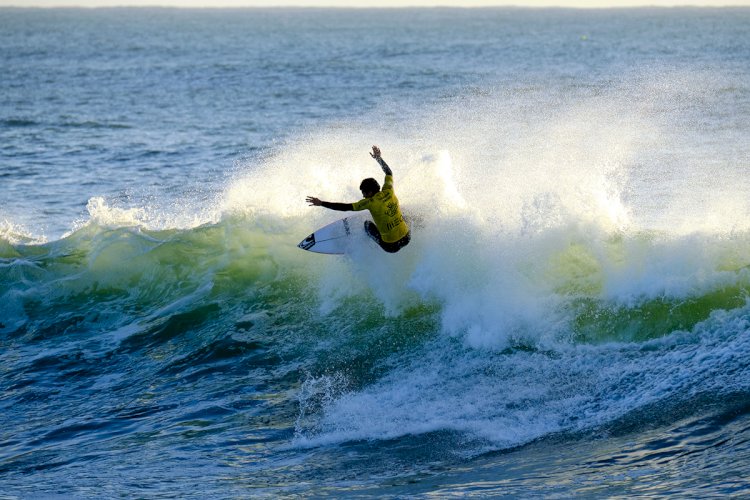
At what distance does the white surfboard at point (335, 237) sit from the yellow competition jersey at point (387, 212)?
81 cm

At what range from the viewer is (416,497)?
8039 millimetres

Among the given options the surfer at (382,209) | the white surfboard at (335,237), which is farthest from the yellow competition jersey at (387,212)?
the white surfboard at (335,237)

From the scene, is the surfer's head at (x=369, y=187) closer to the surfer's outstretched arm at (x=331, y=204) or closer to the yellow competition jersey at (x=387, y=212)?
the yellow competition jersey at (x=387, y=212)

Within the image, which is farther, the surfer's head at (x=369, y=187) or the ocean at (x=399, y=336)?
the surfer's head at (x=369, y=187)

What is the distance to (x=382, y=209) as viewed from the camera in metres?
11.8

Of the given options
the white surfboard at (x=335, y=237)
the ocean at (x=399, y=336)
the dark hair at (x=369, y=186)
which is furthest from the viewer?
the white surfboard at (x=335, y=237)

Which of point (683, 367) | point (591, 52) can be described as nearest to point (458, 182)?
point (683, 367)

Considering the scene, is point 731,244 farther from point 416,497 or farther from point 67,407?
point 67,407

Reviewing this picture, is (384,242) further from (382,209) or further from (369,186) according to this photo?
(369,186)

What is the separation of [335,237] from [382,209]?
158 centimetres

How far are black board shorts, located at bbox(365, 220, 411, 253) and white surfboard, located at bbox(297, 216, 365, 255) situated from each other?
329 mm

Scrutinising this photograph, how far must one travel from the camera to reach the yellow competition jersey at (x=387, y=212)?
460 inches

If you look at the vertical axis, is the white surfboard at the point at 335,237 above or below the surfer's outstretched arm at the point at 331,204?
above

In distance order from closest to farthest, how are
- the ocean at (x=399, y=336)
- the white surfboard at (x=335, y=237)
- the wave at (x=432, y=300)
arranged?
1. the ocean at (x=399, y=336)
2. the wave at (x=432, y=300)
3. the white surfboard at (x=335, y=237)
